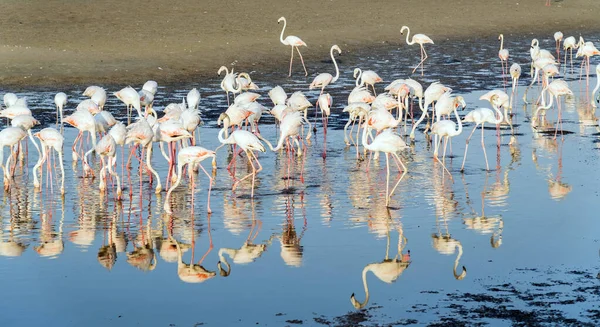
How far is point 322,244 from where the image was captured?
29.6ft

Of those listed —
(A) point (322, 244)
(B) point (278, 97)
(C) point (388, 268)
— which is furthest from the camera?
(B) point (278, 97)

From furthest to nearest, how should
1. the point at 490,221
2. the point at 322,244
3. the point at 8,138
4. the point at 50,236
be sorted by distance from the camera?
the point at 8,138, the point at 490,221, the point at 50,236, the point at 322,244

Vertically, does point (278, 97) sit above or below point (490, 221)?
above

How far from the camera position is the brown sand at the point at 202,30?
21266 mm

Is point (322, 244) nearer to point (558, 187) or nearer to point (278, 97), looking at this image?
point (558, 187)

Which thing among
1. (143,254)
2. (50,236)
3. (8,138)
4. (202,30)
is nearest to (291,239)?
(143,254)

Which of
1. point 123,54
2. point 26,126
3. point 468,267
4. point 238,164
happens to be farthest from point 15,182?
point 123,54

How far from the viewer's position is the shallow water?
7234 mm

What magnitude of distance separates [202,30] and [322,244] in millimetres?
17416

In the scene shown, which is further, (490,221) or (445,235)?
(490,221)

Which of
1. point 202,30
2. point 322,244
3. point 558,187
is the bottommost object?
point 322,244

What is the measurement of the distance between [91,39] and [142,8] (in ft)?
12.6

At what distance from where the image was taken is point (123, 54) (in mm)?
22656

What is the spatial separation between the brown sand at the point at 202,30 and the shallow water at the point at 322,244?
7.98m
